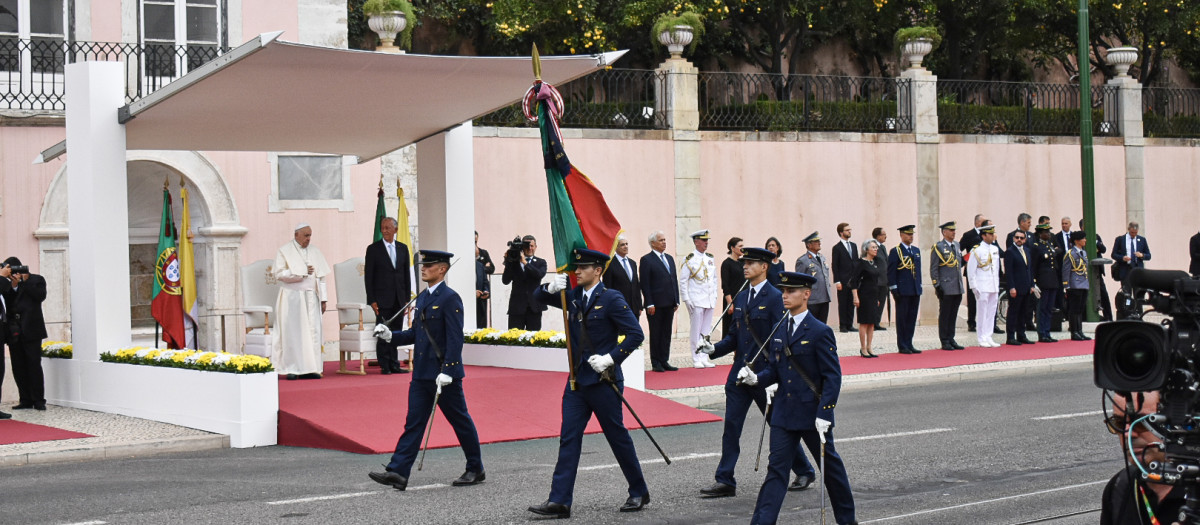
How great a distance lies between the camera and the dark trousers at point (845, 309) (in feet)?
77.2

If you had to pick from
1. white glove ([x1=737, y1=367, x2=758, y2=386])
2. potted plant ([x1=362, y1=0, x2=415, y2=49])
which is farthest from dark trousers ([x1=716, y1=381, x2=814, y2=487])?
potted plant ([x1=362, y1=0, x2=415, y2=49])

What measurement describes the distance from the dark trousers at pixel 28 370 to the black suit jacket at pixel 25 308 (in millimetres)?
88

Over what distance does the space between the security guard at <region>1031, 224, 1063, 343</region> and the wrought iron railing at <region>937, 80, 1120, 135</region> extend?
15.8 feet

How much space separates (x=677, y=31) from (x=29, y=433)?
13426 millimetres

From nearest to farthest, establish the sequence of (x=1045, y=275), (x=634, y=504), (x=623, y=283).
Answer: (x=634, y=504) → (x=623, y=283) → (x=1045, y=275)

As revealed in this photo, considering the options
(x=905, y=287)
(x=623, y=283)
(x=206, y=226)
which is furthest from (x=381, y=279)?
(x=905, y=287)

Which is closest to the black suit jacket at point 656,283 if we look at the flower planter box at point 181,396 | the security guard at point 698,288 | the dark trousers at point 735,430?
the security guard at point 698,288

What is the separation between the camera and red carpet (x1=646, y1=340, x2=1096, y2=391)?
16797 mm

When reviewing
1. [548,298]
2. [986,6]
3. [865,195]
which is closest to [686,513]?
[548,298]

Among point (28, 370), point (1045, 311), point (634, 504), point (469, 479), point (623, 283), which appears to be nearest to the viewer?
point (634, 504)

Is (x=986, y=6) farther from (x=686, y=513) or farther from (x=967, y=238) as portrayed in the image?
(x=686, y=513)

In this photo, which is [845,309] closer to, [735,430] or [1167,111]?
[1167,111]

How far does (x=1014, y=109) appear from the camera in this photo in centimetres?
2695

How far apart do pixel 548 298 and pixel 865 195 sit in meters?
16.3
